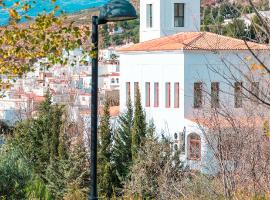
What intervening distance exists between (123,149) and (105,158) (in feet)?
6.04

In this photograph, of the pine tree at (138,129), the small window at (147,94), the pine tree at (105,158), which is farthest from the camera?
the small window at (147,94)

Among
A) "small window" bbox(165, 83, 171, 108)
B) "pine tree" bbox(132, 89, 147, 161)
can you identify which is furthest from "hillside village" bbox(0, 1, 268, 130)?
"pine tree" bbox(132, 89, 147, 161)

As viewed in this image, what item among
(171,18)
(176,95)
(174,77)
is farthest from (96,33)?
(171,18)

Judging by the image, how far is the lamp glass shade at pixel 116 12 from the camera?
7445 mm

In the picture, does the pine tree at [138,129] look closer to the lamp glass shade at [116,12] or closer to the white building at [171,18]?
the white building at [171,18]

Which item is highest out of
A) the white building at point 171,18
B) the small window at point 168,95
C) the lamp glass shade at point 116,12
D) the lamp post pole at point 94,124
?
the white building at point 171,18

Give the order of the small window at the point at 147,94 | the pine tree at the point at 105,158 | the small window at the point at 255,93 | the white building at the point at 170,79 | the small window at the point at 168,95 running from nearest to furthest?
the small window at the point at 255,93
the pine tree at the point at 105,158
the white building at the point at 170,79
the small window at the point at 168,95
the small window at the point at 147,94

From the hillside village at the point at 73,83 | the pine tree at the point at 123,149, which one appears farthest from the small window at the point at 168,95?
the pine tree at the point at 123,149

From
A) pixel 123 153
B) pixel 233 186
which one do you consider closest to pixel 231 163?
pixel 233 186

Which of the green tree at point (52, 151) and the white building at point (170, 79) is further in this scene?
the white building at point (170, 79)

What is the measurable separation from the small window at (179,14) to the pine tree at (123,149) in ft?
56.9

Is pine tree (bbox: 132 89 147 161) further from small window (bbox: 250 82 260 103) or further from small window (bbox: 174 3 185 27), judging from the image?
small window (bbox: 250 82 260 103)

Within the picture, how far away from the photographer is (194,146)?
38375 mm

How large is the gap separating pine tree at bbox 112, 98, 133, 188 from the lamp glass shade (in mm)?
20691
